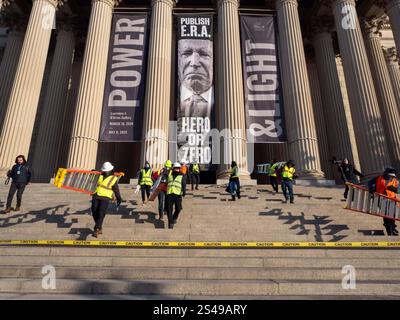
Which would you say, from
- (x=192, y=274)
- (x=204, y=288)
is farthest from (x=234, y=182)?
(x=204, y=288)

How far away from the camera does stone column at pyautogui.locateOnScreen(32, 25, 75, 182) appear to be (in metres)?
20.4

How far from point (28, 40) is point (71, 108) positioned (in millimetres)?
6328

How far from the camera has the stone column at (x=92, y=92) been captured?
55.0ft

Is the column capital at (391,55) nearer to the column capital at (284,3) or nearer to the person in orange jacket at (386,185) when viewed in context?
the column capital at (284,3)

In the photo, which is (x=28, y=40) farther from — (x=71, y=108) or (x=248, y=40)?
(x=248, y=40)

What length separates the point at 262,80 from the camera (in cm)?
1819

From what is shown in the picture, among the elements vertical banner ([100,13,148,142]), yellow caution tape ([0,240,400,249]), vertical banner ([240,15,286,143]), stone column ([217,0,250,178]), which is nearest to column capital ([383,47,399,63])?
vertical banner ([240,15,286,143])

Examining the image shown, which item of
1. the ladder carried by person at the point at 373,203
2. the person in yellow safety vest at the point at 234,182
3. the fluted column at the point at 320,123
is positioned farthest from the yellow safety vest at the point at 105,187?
the fluted column at the point at 320,123

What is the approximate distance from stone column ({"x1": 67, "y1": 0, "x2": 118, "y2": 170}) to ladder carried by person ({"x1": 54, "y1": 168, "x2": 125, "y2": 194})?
617 cm

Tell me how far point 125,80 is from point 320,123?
14627mm

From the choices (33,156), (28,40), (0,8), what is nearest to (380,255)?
(28,40)

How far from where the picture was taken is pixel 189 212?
32.6 ft

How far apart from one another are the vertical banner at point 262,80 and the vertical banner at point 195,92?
2.25 m
